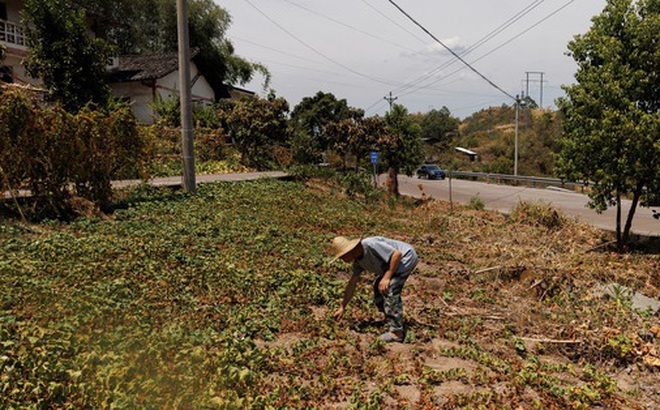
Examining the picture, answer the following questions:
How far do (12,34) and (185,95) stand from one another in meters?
17.5

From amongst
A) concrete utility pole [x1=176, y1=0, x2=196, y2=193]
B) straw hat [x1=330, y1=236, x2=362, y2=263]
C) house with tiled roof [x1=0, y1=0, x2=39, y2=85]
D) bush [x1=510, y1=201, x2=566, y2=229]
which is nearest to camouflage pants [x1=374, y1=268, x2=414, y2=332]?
straw hat [x1=330, y1=236, x2=362, y2=263]

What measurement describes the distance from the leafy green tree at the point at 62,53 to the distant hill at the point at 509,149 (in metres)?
32.3

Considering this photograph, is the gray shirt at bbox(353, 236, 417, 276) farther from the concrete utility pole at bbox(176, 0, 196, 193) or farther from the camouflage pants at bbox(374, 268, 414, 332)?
the concrete utility pole at bbox(176, 0, 196, 193)

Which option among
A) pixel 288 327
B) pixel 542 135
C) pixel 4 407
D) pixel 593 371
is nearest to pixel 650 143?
pixel 593 371

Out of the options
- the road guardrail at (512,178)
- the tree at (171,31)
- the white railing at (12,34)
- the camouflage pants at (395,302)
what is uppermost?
the tree at (171,31)

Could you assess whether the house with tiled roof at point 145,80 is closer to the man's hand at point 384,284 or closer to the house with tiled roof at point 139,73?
the house with tiled roof at point 139,73

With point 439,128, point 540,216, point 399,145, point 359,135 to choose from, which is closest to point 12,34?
point 359,135

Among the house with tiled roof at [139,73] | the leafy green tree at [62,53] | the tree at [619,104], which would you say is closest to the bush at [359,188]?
the tree at [619,104]

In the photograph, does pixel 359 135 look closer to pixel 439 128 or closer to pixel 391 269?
pixel 391 269

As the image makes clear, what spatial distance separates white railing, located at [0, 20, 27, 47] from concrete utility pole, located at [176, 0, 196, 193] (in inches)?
625

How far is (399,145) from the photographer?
975 inches

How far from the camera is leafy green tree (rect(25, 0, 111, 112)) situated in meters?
21.8

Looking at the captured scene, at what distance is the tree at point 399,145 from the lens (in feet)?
80.4

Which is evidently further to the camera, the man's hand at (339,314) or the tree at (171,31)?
the tree at (171,31)
